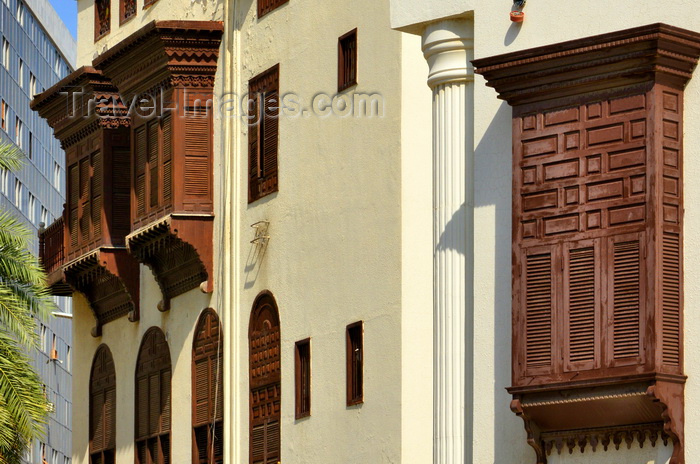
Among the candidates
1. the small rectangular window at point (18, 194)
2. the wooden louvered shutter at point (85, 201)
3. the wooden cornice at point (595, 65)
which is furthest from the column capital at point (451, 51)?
the small rectangular window at point (18, 194)

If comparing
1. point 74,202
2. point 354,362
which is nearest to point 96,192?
point 74,202

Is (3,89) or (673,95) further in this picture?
(3,89)

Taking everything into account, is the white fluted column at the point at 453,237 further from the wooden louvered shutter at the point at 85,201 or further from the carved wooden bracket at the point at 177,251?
the wooden louvered shutter at the point at 85,201

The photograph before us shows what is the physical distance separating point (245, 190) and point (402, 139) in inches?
217

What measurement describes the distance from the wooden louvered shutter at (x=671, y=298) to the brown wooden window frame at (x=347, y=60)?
10.2 m

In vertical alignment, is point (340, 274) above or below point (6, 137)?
below

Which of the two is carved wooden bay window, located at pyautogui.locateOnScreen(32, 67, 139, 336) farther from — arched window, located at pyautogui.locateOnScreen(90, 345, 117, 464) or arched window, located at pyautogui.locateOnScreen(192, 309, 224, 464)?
arched window, located at pyautogui.locateOnScreen(192, 309, 224, 464)

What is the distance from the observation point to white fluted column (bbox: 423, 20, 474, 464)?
20766 mm

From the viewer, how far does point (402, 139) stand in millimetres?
26984

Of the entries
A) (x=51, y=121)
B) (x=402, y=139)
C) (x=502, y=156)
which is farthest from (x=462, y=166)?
(x=51, y=121)

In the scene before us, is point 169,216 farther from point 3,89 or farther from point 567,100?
point 3,89

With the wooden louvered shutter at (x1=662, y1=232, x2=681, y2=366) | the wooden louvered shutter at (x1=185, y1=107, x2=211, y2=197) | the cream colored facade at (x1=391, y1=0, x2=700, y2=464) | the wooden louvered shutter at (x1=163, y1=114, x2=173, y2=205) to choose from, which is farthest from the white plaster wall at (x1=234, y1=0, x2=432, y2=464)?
the wooden louvered shutter at (x1=662, y1=232, x2=681, y2=366)

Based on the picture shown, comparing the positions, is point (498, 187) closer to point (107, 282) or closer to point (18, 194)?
point (107, 282)

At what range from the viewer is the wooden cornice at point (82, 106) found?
119 feet
